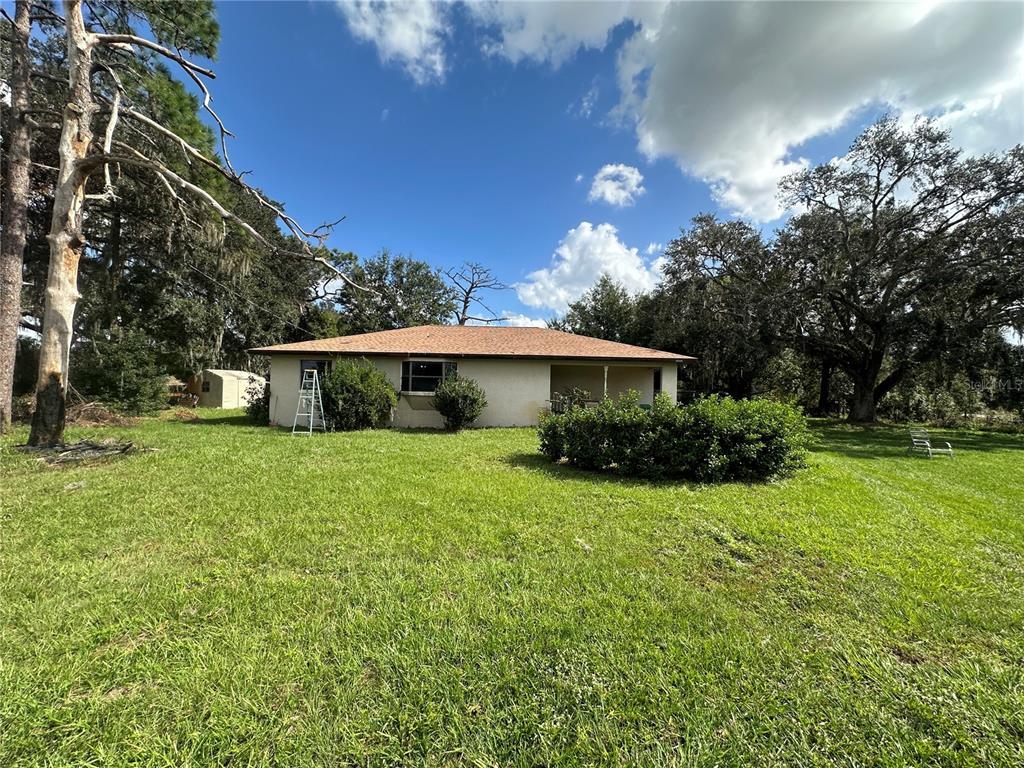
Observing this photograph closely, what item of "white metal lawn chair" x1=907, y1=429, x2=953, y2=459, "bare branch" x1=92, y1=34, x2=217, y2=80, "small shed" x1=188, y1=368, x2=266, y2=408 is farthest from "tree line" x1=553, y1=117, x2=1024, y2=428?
"small shed" x1=188, y1=368, x2=266, y2=408

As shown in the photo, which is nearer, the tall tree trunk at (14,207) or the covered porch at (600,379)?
the tall tree trunk at (14,207)

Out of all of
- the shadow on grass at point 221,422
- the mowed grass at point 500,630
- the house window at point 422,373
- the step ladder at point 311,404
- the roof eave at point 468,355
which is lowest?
Answer: the mowed grass at point 500,630

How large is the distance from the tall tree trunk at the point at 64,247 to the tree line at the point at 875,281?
21.0 metres

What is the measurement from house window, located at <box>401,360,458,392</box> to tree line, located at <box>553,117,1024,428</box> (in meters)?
13.0

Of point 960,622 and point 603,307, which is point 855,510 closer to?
point 960,622

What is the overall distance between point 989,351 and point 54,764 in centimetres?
2478

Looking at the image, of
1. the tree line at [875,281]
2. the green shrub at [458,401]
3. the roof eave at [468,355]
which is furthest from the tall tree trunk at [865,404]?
the green shrub at [458,401]

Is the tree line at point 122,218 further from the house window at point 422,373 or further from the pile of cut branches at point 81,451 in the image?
the house window at point 422,373

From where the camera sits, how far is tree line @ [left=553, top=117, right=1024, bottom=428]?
49.2 feet

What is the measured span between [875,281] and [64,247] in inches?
1026

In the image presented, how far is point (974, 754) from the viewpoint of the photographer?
1.80 m

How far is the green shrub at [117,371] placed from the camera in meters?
13.1

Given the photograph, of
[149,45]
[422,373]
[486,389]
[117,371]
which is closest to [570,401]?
[486,389]

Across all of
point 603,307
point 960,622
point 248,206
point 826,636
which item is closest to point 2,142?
point 248,206
